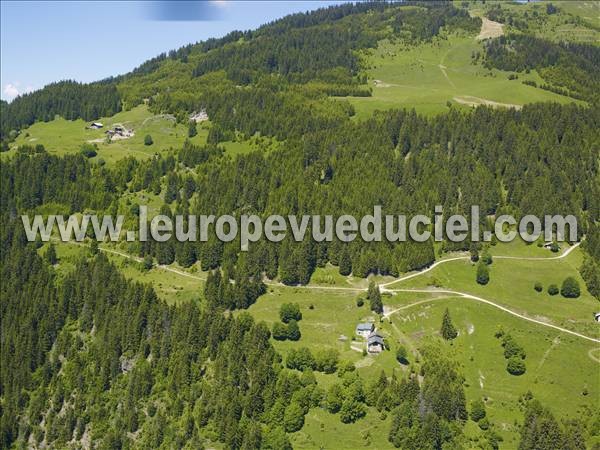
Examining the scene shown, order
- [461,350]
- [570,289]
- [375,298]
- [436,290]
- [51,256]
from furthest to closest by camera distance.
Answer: [51,256], [436,290], [570,289], [375,298], [461,350]

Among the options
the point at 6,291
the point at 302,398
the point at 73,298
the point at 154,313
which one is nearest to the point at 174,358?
the point at 154,313

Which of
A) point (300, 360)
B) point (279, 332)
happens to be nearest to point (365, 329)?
point (300, 360)

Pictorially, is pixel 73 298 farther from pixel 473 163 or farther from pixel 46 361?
pixel 473 163

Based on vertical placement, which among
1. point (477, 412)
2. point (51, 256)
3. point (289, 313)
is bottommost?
point (477, 412)

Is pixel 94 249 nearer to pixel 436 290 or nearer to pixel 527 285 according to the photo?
pixel 436 290

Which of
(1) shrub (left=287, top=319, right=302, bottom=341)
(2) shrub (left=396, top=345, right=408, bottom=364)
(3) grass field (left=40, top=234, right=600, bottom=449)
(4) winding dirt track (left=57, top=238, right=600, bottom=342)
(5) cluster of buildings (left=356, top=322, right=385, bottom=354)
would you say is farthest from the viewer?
(4) winding dirt track (left=57, top=238, right=600, bottom=342)

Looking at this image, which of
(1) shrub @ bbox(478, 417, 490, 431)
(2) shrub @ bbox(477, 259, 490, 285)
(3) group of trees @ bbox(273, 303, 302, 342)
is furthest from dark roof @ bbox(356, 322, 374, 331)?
(2) shrub @ bbox(477, 259, 490, 285)

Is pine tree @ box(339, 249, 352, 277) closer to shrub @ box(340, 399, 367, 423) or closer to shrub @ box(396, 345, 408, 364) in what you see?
shrub @ box(396, 345, 408, 364)
